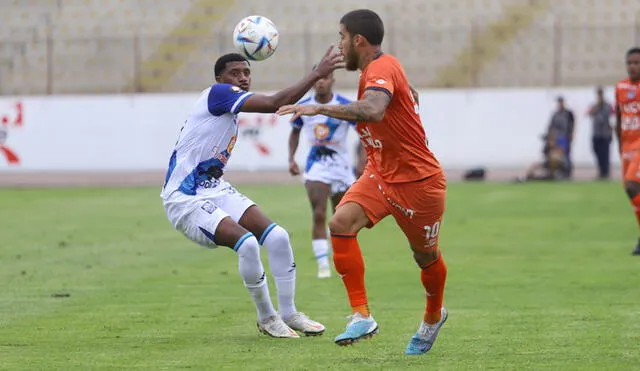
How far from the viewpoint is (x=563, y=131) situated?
29.5 meters

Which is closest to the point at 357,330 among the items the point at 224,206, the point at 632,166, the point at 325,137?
the point at 224,206

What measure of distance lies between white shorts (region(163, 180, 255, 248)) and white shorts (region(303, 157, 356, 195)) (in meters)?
A: 4.64

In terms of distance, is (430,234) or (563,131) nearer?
(430,234)

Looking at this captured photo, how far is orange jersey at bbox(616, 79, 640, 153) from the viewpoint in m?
14.7

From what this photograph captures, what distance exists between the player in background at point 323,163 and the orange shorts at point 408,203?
549 cm

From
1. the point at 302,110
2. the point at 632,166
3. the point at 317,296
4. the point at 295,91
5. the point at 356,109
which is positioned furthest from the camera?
the point at 632,166

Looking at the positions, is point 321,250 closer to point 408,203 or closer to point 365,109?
point 408,203

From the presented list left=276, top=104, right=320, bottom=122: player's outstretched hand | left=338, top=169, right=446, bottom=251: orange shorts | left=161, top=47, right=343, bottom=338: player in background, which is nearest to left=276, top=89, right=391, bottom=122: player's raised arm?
left=276, top=104, right=320, bottom=122: player's outstretched hand

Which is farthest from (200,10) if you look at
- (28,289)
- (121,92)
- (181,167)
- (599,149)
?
(181,167)

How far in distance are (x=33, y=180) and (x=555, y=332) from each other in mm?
23784

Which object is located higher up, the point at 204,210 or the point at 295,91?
the point at 295,91

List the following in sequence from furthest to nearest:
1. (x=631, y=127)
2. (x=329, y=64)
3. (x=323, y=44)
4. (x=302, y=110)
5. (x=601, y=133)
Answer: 1. (x=323, y=44)
2. (x=601, y=133)
3. (x=631, y=127)
4. (x=329, y=64)
5. (x=302, y=110)

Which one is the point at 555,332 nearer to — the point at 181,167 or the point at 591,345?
the point at 591,345

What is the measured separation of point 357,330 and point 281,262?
1569 mm
